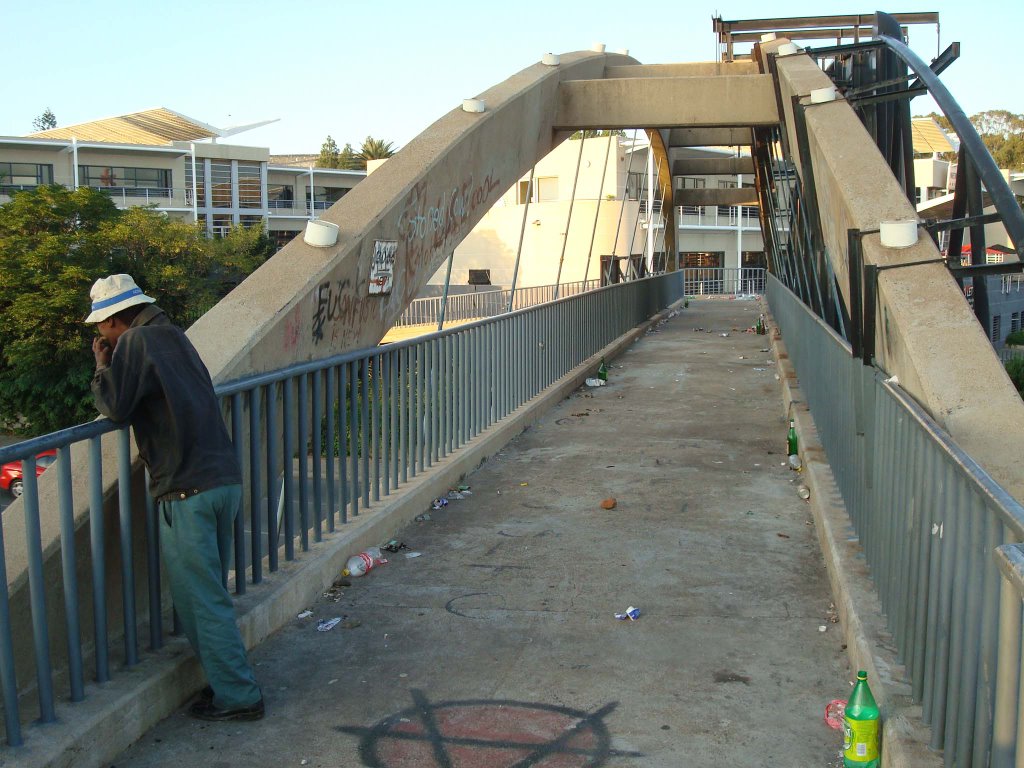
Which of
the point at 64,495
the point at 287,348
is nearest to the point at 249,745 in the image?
the point at 64,495

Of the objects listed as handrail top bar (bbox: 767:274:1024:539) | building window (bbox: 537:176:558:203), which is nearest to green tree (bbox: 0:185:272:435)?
building window (bbox: 537:176:558:203)

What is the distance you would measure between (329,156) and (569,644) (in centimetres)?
10657

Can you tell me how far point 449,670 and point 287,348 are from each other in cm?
246

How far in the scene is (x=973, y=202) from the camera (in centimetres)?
925

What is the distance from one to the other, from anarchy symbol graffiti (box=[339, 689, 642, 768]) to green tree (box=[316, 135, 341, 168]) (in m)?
104

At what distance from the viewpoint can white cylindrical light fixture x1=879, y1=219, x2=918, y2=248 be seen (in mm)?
6211

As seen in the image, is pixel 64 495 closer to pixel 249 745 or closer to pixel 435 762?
pixel 249 745

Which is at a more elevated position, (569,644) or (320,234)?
(320,234)

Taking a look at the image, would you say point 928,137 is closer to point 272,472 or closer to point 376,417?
point 376,417

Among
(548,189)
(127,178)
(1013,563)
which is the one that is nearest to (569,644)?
(1013,563)

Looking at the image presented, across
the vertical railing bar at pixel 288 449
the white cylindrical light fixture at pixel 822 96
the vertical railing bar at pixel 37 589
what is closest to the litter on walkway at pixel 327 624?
the vertical railing bar at pixel 288 449

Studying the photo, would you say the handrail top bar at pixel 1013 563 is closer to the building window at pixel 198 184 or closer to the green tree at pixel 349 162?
the building window at pixel 198 184

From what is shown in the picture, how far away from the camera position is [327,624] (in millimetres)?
5504

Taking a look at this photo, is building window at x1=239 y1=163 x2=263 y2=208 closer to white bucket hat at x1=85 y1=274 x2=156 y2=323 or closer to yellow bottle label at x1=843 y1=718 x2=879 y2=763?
white bucket hat at x1=85 y1=274 x2=156 y2=323
